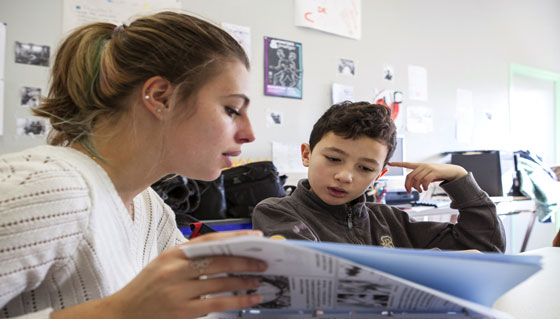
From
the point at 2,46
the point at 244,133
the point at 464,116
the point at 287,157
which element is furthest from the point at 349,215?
the point at 464,116

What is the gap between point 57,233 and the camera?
0.50 metres

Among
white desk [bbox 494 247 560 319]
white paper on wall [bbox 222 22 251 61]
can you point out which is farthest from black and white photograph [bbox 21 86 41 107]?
white desk [bbox 494 247 560 319]

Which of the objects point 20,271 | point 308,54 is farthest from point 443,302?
point 308,54

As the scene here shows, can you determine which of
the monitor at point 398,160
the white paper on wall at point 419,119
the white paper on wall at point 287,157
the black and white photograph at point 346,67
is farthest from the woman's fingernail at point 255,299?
the white paper on wall at point 419,119

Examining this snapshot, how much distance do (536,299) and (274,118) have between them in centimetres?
179

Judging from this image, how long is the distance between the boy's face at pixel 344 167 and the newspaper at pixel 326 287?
2.01 feet

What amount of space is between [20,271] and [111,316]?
12cm

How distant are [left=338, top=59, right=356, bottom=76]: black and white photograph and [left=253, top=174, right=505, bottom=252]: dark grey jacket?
62.3 inches

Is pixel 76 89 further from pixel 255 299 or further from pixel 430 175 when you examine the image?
pixel 430 175

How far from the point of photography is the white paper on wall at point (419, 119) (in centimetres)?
297

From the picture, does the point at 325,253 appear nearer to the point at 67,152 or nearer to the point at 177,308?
the point at 177,308

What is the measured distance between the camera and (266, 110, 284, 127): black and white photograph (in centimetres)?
232

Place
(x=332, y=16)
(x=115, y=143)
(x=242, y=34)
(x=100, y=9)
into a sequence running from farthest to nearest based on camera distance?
(x=332, y=16) < (x=242, y=34) < (x=100, y=9) < (x=115, y=143)

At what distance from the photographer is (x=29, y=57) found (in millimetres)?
1709
